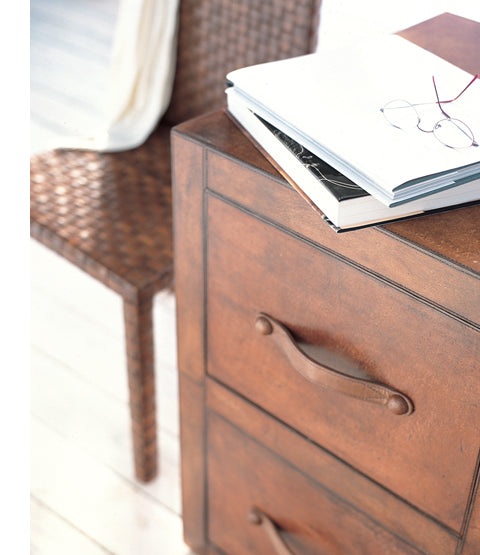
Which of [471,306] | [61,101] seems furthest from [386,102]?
[61,101]

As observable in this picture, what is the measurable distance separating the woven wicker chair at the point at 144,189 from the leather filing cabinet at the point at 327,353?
9.7 inches

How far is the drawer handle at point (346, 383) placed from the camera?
673 millimetres

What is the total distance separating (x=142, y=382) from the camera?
120 centimetres

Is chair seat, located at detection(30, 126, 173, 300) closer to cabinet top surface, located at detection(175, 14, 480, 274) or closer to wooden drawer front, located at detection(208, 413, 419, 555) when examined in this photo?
wooden drawer front, located at detection(208, 413, 419, 555)

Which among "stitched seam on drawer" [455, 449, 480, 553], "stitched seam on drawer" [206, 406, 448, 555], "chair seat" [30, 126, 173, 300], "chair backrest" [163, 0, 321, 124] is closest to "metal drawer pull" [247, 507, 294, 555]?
"stitched seam on drawer" [206, 406, 448, 555]

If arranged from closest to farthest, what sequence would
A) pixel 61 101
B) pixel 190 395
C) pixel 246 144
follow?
pixel 246 144
pixel 190 395
pixel 61 101

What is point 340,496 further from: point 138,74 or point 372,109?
point 138,74

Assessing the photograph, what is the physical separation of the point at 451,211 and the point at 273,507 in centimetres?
47

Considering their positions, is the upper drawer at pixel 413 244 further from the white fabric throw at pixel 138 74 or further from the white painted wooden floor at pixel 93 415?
the white fabric throw at pixel 138 74

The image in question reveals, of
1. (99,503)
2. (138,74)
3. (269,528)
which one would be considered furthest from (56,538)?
(138,74)

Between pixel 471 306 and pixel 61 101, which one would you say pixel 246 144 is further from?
pixel 61 101

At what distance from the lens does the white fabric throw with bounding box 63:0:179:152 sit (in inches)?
52.9

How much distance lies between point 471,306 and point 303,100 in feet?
0.74

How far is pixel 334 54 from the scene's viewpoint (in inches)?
28.5
